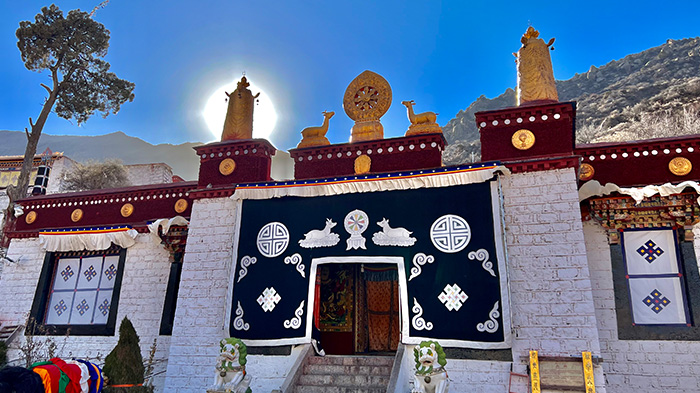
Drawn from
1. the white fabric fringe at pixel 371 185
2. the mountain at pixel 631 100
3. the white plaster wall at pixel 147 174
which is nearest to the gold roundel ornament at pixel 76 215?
the white fabric fringe at pixel 371 185

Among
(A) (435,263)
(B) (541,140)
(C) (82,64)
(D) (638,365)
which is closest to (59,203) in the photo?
(C) (82,64)

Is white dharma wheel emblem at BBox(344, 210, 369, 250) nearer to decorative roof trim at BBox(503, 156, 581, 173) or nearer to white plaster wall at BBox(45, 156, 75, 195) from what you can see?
decorative roof trim at BBox(503, 156, 581, 173)

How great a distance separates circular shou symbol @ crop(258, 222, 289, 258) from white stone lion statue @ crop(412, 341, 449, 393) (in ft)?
11.2

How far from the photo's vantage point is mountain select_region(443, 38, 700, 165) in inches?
981

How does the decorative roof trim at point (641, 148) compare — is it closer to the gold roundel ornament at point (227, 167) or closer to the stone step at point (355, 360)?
the stone step at point (355, 360)

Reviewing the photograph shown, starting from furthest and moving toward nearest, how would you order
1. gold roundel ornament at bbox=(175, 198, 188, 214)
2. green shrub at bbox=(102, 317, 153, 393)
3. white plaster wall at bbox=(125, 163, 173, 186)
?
1. white plaster wall at bbox=(125, 163, 173, 186)
2. gold roundel ornament at bbox=(175, 198, 188, 214)
3. green shrub at bbox=(102, 317, 153, 393)

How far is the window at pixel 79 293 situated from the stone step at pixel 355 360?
5240mm

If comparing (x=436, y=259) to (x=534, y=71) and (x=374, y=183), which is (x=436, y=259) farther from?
(x=534, y=71)

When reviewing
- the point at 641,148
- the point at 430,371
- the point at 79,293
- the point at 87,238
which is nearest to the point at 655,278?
the point at 641,148

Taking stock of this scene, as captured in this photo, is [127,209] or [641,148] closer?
[641,148]

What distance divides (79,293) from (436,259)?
326 inches

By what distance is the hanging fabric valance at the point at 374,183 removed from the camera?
8477 millimetres

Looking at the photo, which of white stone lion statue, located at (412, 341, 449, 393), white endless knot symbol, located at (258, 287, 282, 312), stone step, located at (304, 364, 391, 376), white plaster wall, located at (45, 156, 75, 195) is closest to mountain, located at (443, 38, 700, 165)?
white endless knot symbol, located at (258, 287, 282, 312)

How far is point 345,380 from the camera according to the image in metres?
8.00
